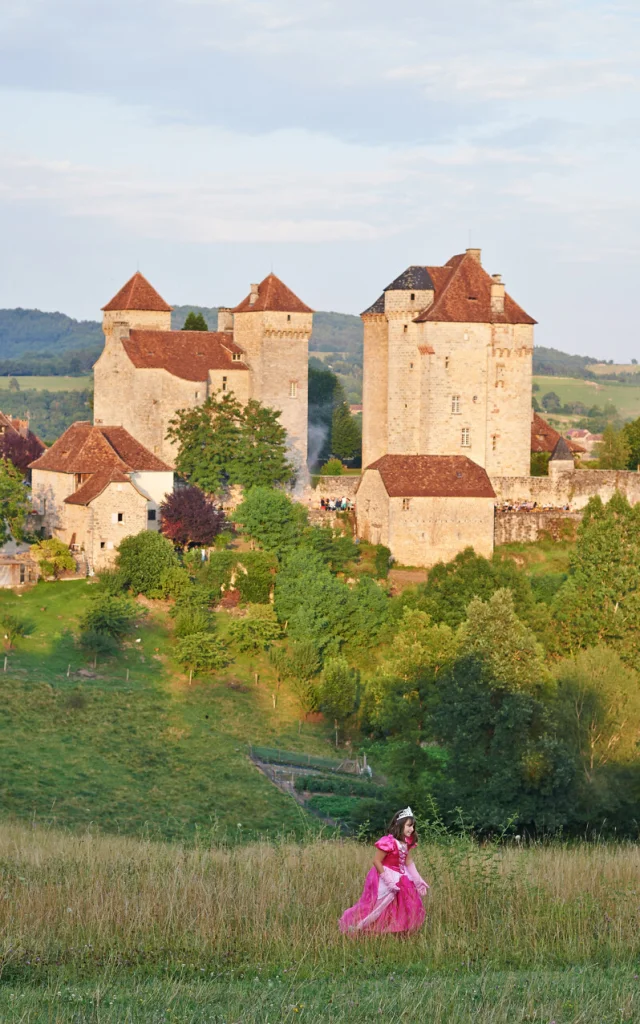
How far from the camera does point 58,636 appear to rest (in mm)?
39438

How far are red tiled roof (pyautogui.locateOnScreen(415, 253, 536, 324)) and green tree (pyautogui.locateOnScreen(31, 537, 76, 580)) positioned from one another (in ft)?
56.9

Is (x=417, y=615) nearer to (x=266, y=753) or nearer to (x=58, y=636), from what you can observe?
(x=266, y=753)

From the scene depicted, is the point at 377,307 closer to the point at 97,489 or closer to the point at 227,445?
the point at 227,445

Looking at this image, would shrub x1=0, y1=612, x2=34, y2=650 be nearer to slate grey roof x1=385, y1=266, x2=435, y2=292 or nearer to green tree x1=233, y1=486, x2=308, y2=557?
green tree x1=233, y1=486, x2=308, y2=557

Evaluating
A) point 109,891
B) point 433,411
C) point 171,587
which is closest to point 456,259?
point 433,411

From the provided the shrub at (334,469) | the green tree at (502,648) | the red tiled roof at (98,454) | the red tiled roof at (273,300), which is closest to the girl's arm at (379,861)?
the green tree at (502,648)

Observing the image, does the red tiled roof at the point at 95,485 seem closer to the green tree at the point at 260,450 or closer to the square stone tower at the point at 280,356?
the green tree at the point at 260,450

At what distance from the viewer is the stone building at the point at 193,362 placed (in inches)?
2062

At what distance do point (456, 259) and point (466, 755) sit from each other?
34184 mm

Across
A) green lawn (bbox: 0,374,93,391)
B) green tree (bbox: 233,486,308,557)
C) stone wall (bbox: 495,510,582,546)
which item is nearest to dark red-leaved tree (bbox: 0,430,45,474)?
green tree (bbox: 233,486,308,557)

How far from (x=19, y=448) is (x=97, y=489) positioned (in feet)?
65.6

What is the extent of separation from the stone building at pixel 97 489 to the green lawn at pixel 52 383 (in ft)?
378

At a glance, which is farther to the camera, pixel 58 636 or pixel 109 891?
pixel 58 636

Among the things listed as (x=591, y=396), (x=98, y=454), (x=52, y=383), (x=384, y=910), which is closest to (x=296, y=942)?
(x=384, y=910)
